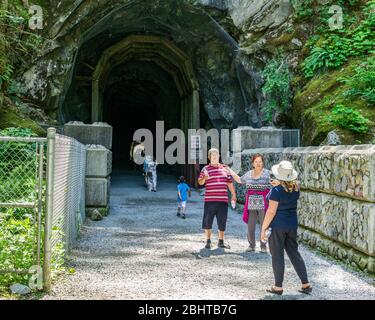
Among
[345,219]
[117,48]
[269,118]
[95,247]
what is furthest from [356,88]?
[117,48]

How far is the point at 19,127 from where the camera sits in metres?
12.7

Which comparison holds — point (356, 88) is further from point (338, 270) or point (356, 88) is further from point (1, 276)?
point (1, 276)

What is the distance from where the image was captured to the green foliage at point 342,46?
46.6 ft

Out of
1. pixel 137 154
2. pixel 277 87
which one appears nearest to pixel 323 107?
pixel 277 87

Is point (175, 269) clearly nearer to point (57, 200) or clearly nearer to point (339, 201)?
point (57, 200)

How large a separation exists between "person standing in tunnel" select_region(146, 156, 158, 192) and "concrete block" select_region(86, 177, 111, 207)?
22.1 ft

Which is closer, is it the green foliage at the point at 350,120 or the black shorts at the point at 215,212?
the black shorts at the point at 215,212

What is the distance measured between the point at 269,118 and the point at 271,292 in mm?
10732

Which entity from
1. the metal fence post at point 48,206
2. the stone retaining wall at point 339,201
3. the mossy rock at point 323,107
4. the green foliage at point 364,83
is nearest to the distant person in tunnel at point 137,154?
the mossy rock at point 323,107

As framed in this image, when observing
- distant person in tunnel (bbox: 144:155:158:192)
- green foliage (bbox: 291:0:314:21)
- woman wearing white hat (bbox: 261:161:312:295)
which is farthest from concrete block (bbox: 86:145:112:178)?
green foliage (bbox: 291:0:314:21)

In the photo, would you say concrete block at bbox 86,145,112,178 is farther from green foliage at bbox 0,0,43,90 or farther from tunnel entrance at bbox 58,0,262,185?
tunnel entrance at bbox 58,0,262,185

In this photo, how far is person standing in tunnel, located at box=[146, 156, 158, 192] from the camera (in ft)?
61.0

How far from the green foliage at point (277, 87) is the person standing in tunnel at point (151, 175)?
5030 mm

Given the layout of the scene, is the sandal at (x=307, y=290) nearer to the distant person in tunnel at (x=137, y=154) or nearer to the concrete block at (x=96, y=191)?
the concrete block at (x=96, y=191)
